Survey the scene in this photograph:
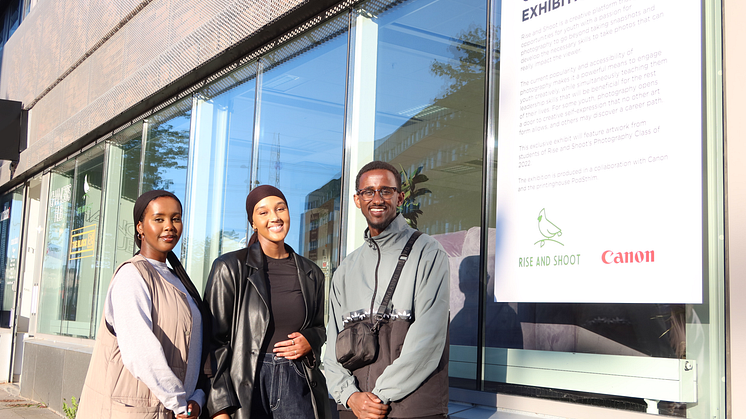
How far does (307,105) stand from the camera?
6.91m

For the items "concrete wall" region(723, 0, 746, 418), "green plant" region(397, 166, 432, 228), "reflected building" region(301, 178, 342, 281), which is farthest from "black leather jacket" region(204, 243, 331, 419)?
"reflected building" region(301, 178, 342, 281)

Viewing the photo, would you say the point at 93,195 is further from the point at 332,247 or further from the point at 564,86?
the point at 564,86

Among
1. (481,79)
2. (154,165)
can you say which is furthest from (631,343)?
(154,165)

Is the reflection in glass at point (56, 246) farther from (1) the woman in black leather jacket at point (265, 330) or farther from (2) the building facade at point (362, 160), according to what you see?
(1) the woman in black leather jacket at point (265, 330)

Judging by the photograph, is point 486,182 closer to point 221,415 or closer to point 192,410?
point 221,415

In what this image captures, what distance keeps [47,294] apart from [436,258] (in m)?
13.2

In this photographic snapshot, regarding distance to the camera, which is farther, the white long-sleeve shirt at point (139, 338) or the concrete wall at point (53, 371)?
the concrete wall at point (53, 371)

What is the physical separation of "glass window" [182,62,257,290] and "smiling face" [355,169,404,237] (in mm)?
4621

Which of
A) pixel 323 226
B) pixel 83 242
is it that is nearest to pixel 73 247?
pixel 83 242

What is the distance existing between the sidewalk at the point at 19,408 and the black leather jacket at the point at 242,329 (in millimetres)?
8480

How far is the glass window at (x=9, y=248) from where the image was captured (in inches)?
666

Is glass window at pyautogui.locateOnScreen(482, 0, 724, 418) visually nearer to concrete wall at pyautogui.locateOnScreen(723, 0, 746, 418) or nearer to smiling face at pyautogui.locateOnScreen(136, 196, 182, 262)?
concrete wall at pyautogui.locateOnScreen(723, 0, 746, 418)

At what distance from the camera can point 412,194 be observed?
17.0 ft

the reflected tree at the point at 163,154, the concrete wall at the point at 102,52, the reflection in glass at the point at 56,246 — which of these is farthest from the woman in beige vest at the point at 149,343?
the reflection in glass at the point at 56,246
